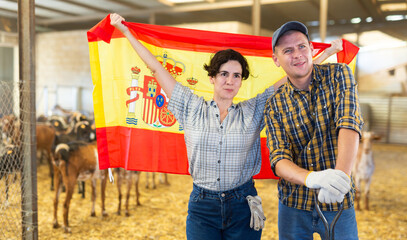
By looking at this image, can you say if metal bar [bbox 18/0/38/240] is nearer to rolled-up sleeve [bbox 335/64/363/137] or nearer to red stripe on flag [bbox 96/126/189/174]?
red stripe on flag [bbox 96/126/189/174]

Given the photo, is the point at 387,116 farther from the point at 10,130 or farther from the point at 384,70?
Answer: the point at 10,130

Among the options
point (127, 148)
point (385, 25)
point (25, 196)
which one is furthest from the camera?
point (385, 25)

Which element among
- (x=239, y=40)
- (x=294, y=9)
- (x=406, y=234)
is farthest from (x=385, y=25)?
(x=239, y=40)

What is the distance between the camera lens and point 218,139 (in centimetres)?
203

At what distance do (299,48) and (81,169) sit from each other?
4.16 m

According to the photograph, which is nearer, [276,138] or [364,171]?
[276,138]

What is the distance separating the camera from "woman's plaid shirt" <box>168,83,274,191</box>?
6.63 ft

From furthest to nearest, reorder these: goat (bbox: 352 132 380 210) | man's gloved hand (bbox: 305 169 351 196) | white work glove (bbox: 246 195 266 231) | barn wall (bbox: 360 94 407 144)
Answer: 1. barn wall (bbox: 360 94 407 144)
2. goat (bbox: 352 132 380 210)
3. white work glove (bbox: 246 195 266 231)
4. man's gloved hand (bbox: 305 169 351 196)

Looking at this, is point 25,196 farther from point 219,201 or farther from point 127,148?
point 219,201

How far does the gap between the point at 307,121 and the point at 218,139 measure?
51 centimetres

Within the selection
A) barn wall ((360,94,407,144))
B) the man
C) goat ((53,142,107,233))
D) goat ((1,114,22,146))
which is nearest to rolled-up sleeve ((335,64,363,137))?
the man

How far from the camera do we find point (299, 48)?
1.87m

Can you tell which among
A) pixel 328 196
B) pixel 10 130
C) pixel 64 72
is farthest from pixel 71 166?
pixel 64 72

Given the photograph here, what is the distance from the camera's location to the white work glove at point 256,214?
79.0 inches
